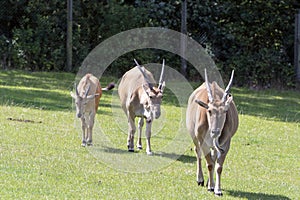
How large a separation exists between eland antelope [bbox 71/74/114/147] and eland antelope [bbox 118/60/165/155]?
21.3 inches

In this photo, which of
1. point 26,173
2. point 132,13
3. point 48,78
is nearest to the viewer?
point 26,173

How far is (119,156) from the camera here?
1190cm

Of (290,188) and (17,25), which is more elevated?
(17,25)

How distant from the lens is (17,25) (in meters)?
24.5

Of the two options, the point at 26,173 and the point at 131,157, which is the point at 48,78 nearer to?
the point at 131,157

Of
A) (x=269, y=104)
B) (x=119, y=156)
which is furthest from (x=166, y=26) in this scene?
(x=119, y=156)

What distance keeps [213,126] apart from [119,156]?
10.5 ft

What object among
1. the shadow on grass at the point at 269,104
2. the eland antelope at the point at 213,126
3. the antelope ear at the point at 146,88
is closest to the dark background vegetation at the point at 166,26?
the shadow on grass at the point at 269,104

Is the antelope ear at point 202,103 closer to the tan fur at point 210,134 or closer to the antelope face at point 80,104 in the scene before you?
the tan fur at point 210,134

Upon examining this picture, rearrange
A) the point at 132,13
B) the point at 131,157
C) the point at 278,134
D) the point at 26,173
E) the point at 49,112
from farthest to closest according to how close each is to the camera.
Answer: the point at 132,13 → the point at 49,112 → the point at 278,134 → the point at 131,157 → the point at 26,173

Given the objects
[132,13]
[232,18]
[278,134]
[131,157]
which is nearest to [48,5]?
[132,13]

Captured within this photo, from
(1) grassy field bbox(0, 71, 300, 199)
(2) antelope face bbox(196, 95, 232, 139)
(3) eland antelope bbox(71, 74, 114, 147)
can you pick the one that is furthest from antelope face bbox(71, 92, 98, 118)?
(2) antelope face bbox(196, 95, 232, 139)

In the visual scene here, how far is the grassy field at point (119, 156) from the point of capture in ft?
31.2

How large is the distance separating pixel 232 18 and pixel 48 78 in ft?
21.9
